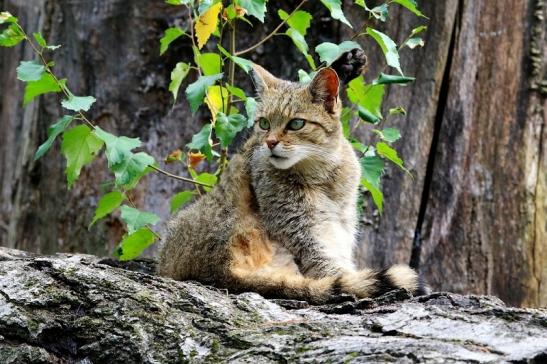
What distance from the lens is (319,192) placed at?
189 inches

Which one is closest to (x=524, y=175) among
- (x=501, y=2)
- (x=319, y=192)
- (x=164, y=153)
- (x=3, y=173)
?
(x=501, y=2)

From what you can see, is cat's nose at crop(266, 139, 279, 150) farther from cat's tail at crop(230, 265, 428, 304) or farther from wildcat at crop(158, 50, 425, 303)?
cat's tail at crop(230, 265, 428, 304)

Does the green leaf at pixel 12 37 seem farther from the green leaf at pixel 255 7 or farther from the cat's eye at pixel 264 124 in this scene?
the cat's eye at pixel 264 124

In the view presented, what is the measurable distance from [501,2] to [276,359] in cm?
368

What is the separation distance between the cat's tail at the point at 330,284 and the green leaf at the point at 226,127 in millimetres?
Answer: 743

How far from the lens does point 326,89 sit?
4.77 metres

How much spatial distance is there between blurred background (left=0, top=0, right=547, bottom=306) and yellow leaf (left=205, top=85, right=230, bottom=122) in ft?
3.31

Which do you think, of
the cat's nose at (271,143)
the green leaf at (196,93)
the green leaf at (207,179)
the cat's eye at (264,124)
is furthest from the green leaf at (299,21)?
the green leaf at (207,179)

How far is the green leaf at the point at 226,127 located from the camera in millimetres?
4422

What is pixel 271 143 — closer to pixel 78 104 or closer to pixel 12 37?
pixel 78 104

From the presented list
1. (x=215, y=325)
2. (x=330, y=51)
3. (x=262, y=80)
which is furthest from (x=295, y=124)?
(x=215, y=325)

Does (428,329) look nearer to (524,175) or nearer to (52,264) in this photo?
(52,264)

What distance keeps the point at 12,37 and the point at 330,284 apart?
2029mm

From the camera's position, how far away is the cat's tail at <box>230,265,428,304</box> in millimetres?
3973
